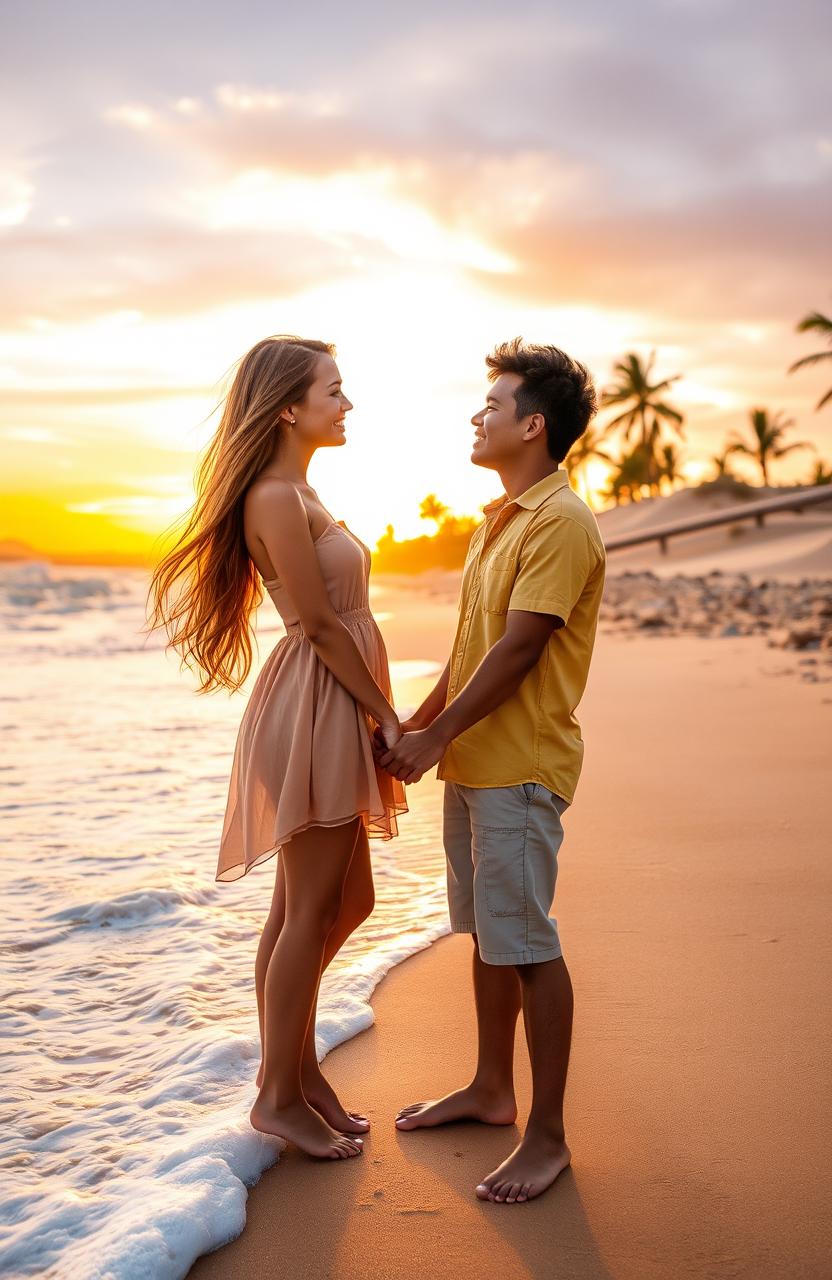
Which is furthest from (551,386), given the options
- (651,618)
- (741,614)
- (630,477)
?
(630,477)

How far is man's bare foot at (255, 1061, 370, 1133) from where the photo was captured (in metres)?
2.95

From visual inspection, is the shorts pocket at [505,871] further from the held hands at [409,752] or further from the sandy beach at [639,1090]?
the sandy beach at [639,1090]

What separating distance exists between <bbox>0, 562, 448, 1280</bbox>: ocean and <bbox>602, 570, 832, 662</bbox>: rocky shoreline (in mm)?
6906

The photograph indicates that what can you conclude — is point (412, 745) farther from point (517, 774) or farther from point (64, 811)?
point (64, 811)

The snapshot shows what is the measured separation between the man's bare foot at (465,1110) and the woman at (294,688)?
138 mm

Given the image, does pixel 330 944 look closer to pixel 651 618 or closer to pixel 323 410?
pixel 323 410

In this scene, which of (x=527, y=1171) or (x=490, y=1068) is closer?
(x=527, y=1171)

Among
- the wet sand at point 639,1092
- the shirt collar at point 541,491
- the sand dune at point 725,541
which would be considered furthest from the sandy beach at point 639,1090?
the sand dune at point 725,541

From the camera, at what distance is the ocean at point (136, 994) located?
2.60m

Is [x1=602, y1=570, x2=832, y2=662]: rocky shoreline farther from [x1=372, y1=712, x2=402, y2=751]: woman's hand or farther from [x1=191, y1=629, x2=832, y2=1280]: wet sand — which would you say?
[x1=372, y1=712, x2=402, y2=751]: woman's hand

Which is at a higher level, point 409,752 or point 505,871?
point 409,752

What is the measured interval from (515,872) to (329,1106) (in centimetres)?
87

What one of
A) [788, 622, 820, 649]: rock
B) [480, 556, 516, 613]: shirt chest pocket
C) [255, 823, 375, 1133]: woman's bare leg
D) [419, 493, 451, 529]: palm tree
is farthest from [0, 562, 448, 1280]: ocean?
[419, 493, 451, 529]: palm tree

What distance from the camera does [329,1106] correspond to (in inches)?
117
